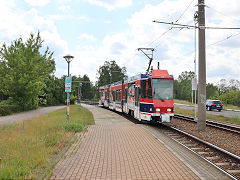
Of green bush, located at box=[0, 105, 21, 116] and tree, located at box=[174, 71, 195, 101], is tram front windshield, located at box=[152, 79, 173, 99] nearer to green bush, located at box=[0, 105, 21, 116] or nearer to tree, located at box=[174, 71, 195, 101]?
green bush, located at box=[0, 105, 21, 116]

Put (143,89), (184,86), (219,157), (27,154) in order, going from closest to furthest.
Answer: (27,154) < (219,157) < (143,89) < (184,86)

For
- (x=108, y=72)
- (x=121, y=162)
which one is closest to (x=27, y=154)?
(x=121, y=162)

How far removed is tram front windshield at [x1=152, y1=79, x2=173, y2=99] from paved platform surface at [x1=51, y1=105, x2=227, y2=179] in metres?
4.95

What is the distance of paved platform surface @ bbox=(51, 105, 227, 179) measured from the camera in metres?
5.77

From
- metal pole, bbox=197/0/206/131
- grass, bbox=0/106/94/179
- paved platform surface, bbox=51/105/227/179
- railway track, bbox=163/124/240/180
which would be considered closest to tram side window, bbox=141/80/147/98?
metal pole, bbox=197/0/206/131

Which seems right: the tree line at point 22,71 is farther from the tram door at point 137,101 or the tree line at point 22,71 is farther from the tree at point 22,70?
the tram door at point 137,101

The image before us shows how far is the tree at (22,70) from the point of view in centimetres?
2741

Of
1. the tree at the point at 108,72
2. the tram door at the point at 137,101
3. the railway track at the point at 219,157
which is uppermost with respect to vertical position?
the tree at the point at 108,72

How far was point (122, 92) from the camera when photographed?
877 inches

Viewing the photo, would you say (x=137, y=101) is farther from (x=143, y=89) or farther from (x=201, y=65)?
(x=201, y=65)

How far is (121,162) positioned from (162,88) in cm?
854

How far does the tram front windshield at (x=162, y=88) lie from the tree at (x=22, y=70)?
58.9 ft

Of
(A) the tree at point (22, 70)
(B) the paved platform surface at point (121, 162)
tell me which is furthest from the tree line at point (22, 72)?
(B) the paved platform surface at point (121, 162)

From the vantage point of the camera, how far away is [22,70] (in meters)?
28.0
